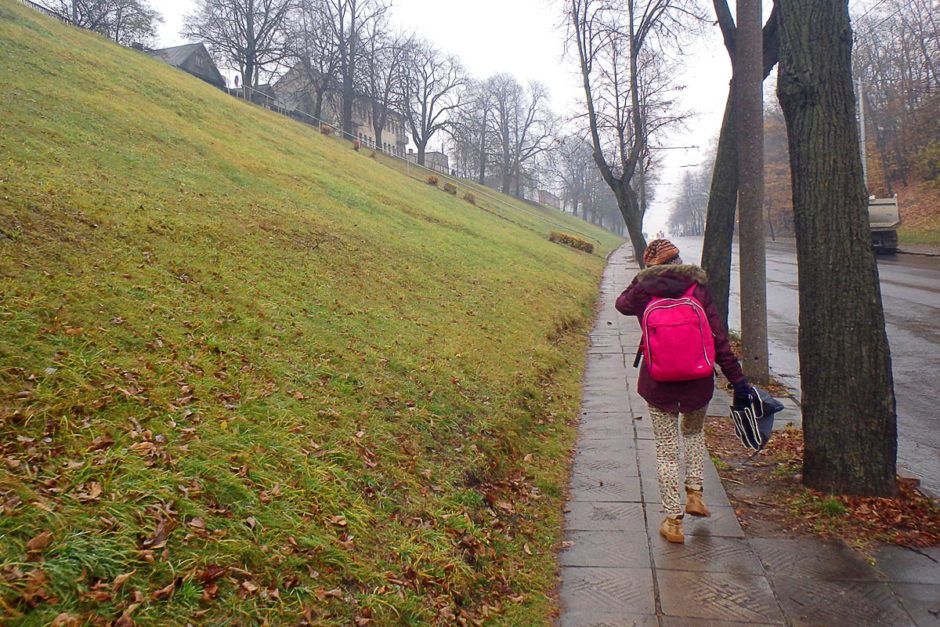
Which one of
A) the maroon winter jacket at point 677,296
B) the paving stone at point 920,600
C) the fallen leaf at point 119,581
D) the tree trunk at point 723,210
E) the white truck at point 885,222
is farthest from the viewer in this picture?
the white truck at point 885,222

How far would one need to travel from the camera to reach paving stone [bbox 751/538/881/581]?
3949mm

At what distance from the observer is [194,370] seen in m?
4.96

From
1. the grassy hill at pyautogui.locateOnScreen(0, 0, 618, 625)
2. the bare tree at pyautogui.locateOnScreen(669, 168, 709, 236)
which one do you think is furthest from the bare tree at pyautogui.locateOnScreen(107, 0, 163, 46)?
the bare tree at pyautogui.locateOnScreen(669, 168, 709, 236)

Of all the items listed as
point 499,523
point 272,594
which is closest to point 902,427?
point 499,523

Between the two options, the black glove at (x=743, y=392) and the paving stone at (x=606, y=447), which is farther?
the paving stone at (x=606, y=447)

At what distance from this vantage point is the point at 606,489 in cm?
545

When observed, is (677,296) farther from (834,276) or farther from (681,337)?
(834,276)

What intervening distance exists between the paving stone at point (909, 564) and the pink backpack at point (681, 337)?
1.50 meters

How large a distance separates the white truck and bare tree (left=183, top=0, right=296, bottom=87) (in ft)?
114

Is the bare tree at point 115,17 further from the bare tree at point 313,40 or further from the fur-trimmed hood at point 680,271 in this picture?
the fur-trimmed hood at point 680,271

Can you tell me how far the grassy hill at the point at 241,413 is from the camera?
9.92ft

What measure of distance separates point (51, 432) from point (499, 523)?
9.13 feet

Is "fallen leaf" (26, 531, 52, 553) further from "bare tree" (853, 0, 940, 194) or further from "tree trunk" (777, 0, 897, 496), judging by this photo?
"bare tree" (853, 0, 940, 194)

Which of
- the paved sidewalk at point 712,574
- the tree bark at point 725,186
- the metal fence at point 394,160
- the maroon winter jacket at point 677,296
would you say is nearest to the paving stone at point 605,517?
the paved sidewalk at point 712,574
